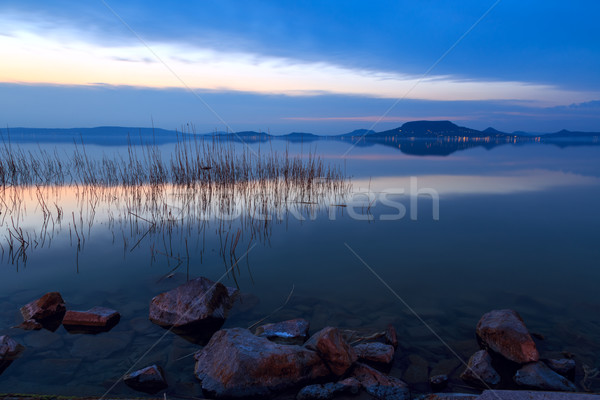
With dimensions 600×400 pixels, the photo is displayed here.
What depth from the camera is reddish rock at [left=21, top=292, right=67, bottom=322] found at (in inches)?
138

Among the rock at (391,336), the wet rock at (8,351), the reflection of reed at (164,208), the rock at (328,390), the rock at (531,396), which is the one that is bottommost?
the rock at (391,336)

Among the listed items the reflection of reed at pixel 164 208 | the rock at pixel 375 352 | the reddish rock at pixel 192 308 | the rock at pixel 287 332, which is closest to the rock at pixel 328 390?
the rock at pixel 375 352

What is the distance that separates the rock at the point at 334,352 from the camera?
2658 mm

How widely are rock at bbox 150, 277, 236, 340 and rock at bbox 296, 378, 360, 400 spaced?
4.33 feet

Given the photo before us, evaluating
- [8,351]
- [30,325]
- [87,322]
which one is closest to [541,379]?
[87,322]

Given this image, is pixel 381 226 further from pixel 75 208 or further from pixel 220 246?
pixel 75 208

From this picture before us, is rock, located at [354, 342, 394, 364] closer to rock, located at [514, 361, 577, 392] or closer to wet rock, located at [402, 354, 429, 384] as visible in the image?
wet rock, located at [402, 354, 429, 384]

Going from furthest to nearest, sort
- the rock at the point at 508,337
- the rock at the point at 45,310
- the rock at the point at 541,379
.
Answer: the rock at the point at 45,310
the rock at the point at 508,337
the rock at the point at 541,379

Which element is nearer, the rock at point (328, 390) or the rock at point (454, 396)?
the rock at point (454, 396)

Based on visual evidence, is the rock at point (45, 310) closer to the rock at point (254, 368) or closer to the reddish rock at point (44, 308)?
the reddish rock at point (44, 308)

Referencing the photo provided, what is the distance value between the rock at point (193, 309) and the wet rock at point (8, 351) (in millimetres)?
1054

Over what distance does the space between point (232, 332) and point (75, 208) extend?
7324mm

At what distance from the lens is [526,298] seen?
13.9 feet

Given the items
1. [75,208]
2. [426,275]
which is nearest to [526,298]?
[426,275]
